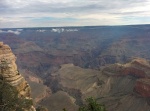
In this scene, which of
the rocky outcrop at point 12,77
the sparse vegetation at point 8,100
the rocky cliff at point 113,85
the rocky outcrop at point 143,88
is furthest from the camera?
the rocky cliff at point 113,85

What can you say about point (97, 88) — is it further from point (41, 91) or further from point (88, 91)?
point (41, 91)

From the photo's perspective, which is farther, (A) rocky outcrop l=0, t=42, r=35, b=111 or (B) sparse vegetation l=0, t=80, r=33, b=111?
(A) rocky outcrop l=0, t=42, r=35, b=111

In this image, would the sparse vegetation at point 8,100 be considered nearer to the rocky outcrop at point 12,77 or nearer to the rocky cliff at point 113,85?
the rocky outcrop at point 12,77

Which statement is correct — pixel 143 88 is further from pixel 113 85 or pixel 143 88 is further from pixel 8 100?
pixel 8 100

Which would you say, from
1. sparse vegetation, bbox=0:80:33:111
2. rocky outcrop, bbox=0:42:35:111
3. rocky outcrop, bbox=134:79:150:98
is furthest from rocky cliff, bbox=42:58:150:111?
sparse vegetation, bbox=0:80:33:111

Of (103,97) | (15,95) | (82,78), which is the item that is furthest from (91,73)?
(15,95)

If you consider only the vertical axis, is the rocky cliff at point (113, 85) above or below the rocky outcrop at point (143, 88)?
below

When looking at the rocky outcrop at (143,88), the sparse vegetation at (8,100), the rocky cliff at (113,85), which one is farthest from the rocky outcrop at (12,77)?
the rocky outcrop at (143,88)

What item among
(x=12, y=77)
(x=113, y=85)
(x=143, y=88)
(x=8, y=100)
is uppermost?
(x=8, y=100)

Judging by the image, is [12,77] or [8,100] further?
[12,77]

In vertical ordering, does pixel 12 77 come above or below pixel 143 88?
above

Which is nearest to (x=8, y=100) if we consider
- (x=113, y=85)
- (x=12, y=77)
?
(x=12, y=77)

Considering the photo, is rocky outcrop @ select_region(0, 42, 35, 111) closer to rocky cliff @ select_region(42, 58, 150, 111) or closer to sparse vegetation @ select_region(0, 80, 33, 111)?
sparse vegetation @ select_region(0, 80, 33, 111)
